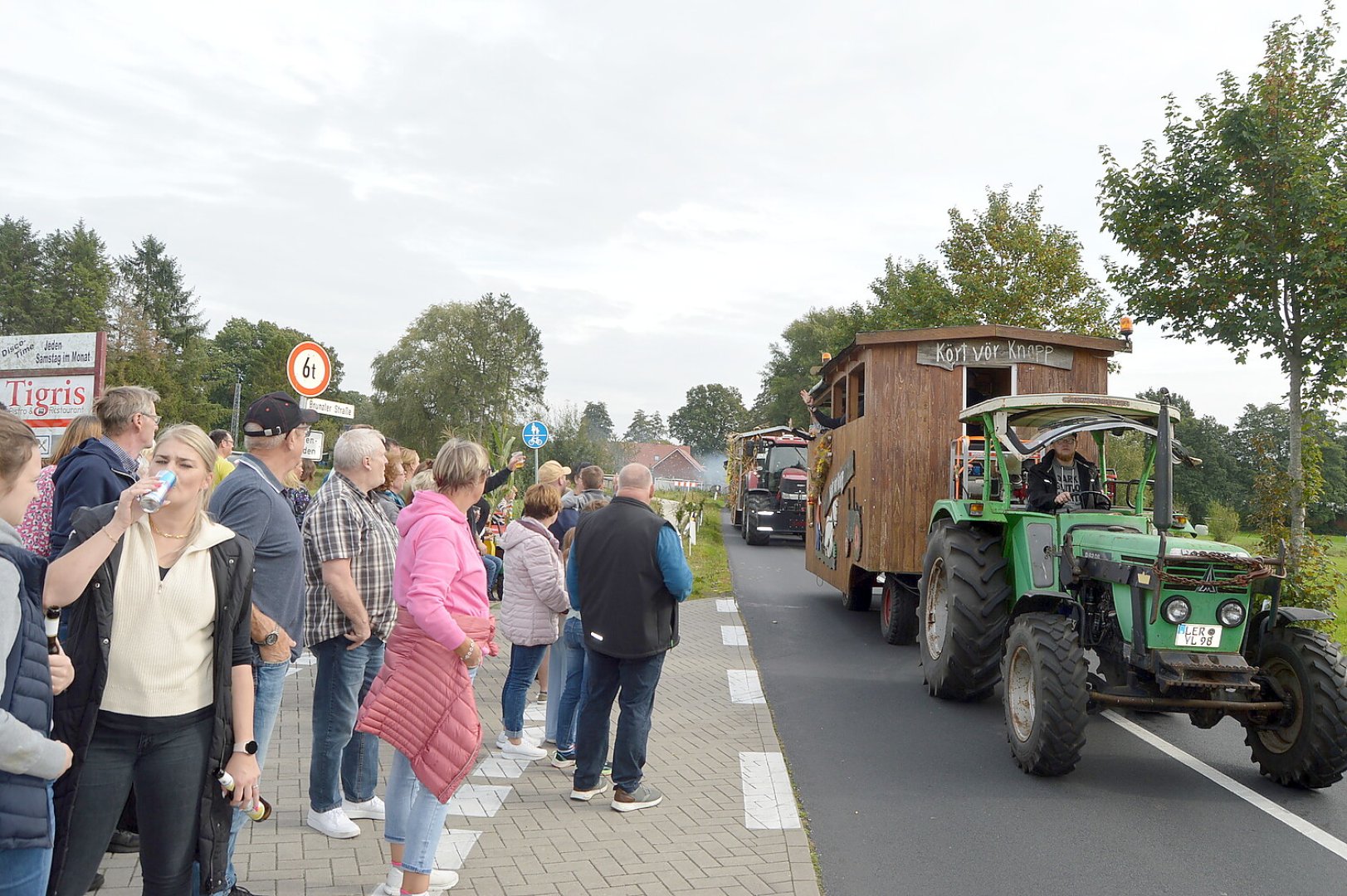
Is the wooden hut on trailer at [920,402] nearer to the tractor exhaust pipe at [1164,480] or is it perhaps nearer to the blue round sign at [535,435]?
the tractor exhaust pipe at [1164,480]

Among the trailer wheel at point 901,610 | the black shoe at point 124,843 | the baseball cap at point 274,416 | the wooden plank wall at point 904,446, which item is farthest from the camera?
the trailer wheel at point 901,610

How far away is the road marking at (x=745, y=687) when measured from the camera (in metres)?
8.29

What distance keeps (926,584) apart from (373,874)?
18.9ft

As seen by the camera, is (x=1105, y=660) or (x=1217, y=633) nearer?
(x=1217, y=633)

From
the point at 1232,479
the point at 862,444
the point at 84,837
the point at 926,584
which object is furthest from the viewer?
the point at 1232,479

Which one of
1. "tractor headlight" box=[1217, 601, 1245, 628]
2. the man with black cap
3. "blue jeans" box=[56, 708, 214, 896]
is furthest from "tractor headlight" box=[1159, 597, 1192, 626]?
"blue jeans" box=[56, 708, 214, 896]

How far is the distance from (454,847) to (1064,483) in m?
5.41

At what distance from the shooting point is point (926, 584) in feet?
29.2

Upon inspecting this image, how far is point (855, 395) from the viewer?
12195 mm

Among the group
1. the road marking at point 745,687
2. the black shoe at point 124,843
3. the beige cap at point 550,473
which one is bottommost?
the road marking at point 745,687

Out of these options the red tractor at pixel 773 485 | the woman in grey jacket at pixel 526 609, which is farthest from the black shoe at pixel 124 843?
the red tractor at pixel 773 485

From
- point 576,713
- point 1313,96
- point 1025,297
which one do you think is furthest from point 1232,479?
point 576,713

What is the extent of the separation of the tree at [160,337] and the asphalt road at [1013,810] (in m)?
51.0

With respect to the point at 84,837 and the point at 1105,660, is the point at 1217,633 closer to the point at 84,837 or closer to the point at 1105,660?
the point at 1105,660
